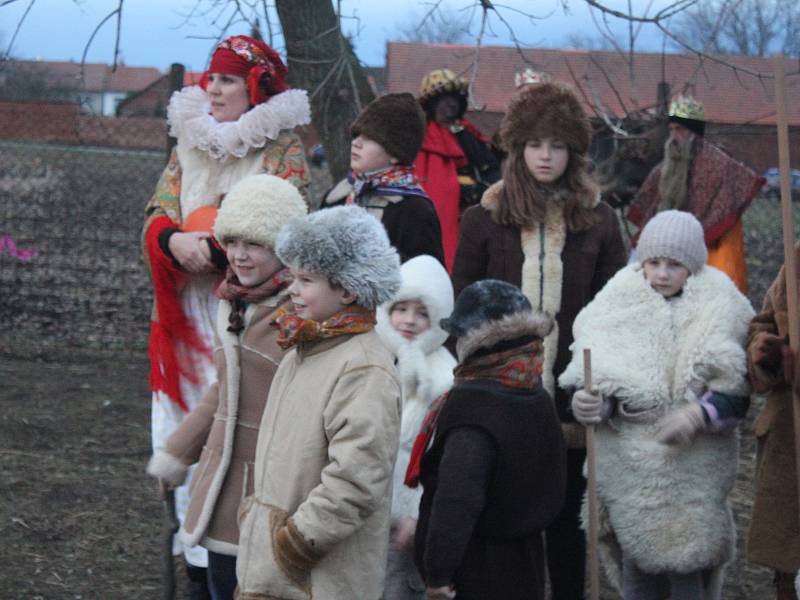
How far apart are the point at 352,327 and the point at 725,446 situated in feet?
5.13

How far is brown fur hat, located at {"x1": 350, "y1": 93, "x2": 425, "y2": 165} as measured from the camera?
14.2 feet

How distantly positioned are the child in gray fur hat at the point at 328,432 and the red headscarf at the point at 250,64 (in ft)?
4.69

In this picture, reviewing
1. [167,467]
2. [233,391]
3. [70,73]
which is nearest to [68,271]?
[70,73]

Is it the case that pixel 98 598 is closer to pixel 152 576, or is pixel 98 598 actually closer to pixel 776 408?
pixel 152 576

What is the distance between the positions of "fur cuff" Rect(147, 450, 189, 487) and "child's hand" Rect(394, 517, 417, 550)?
27.4 inches

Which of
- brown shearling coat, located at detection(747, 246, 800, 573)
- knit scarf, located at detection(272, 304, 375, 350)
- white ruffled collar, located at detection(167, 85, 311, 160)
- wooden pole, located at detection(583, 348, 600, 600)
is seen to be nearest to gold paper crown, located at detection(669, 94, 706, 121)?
brown shearling coat, located at detection(747, 246, 800, 573)

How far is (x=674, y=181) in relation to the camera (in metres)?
5.68

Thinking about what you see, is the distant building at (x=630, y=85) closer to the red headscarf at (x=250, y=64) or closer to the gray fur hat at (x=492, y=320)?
the red headscarf at (x=250, y=64)

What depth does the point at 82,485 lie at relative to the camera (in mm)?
5891

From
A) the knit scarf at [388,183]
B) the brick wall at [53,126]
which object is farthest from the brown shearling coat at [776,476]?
the brick wall at [53,126]

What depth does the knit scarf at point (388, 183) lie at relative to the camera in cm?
437

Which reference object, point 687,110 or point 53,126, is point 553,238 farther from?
point 53,126

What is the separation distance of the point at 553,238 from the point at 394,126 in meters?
0.70

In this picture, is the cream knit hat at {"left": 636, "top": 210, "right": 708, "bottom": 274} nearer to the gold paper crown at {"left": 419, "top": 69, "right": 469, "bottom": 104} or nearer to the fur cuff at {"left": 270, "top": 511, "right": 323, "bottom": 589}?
the fur cuff at {"left": 270, "top": 511, "right": 323, "bottom": 589}
